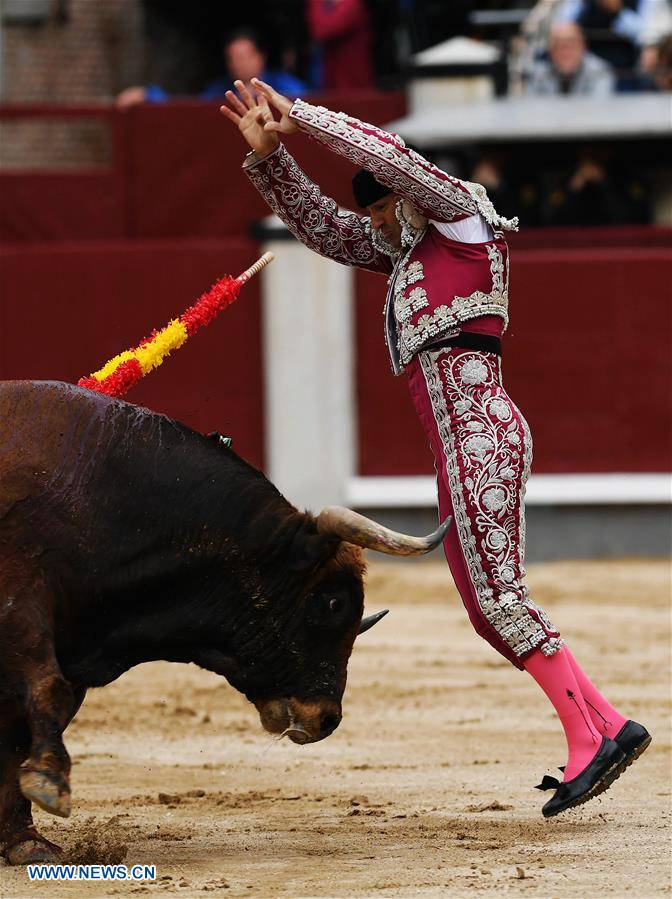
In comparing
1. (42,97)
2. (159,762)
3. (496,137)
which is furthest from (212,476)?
(42,97)

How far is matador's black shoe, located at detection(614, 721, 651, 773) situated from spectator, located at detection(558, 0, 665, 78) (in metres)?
5.93

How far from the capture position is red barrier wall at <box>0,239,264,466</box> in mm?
8297

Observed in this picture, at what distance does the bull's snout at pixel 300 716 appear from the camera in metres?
→ 3.82

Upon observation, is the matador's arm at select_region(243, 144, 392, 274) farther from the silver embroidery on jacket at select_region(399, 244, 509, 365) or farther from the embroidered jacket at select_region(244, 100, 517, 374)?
the silver embroidery on jacket at select_region(399, 244, 509, 365)

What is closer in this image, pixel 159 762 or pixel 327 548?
pixel 327 548

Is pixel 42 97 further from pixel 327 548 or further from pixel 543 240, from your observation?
pixel 327 548

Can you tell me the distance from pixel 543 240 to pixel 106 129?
4.18m

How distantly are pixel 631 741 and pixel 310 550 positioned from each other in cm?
79

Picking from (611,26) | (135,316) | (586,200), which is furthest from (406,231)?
(611,26)

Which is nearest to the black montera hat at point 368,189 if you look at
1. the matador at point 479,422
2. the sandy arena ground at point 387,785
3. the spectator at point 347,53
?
the matador at point 479,422

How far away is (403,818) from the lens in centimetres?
415

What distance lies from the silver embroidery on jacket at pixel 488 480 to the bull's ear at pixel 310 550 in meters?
0.34

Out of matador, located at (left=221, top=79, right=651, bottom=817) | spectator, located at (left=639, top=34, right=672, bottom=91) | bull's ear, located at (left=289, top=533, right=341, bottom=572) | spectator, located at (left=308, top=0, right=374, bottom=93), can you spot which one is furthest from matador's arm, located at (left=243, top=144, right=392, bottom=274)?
spectator, located at (left=308, top=0, right=374, bottom=93)

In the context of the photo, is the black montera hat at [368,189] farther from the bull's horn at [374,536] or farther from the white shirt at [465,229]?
the bull's horn at [374,536]
